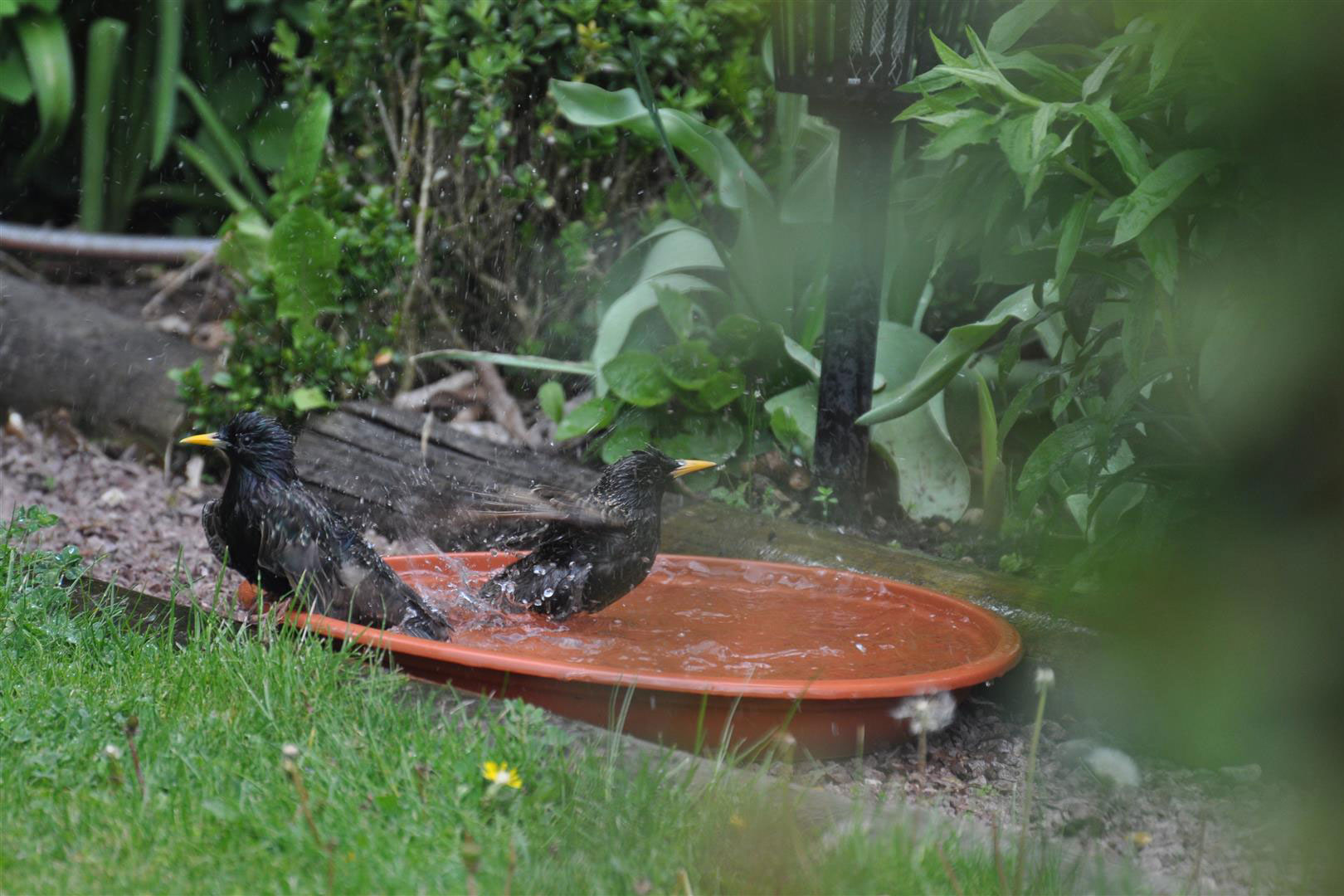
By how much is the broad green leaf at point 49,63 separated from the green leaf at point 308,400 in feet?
9.32

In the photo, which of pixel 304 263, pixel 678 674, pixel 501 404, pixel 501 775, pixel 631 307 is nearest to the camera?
pixel 501 775

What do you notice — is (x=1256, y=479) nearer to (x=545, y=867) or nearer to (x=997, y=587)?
(x=545, y=867)

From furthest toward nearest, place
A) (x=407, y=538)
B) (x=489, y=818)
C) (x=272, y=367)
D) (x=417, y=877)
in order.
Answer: (x=272, y=367)
(x=407, y=538)
(x=489, y=818)
(x=417, y=877)

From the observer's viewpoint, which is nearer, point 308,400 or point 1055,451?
point 1055,451

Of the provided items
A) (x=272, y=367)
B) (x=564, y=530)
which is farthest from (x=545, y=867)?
(x=272, y=367)

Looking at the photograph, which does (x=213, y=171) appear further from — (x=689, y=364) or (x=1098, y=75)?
(x=1098, y=75)

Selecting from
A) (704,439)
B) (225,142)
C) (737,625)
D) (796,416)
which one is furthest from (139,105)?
(737,625)

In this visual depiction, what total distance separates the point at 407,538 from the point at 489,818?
241 centimetres

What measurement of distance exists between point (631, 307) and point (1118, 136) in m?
2.77

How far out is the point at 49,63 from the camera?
21.3ft

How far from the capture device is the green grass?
71.4 inches

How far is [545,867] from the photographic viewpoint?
184cm

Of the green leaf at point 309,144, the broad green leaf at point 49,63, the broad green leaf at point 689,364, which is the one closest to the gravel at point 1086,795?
the broad green leaf at point 689,364

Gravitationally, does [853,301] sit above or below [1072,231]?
below
